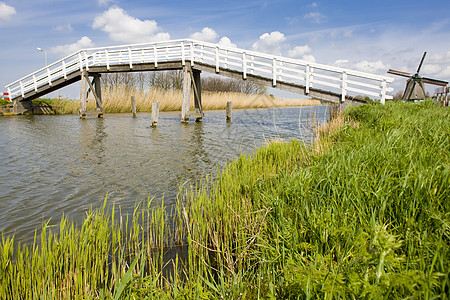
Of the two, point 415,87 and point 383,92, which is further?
point 415,87

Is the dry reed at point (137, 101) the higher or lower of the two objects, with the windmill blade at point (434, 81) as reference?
lower

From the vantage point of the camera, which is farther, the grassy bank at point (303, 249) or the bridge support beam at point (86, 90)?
the bridge support beam at point (86, 90)

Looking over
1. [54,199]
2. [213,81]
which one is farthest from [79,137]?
[213,81]

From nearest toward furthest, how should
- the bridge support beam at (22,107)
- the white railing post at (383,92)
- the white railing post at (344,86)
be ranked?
the white railing post at (383,92) → the white railing post at (344,86) → the bridge support beam at (22,107)

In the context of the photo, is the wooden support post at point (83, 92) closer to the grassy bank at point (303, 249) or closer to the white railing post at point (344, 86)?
the white railing post at point (344, 86)

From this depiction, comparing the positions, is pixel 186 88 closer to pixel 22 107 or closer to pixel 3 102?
pixel 22 107

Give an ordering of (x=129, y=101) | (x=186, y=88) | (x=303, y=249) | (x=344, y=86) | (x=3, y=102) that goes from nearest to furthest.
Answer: (x=303, y=249) < (x=344, y=86) < (x=186, y=88) < (x=3, y=102) < (x=129, y=101)

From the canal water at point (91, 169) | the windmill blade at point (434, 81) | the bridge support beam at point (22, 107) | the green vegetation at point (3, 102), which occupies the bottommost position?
the canal water at point (91, 169)

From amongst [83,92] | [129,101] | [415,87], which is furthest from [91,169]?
[415,87]

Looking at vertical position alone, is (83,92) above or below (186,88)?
above

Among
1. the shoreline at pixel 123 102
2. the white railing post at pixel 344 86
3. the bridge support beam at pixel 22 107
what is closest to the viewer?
the white railing post at pixel 344 86

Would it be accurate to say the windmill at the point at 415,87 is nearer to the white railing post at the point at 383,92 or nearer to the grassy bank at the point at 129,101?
the grassy bank at the point at 129,101

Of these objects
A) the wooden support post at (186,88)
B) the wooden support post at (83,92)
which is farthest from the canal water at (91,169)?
the wooden support post at (83,92)

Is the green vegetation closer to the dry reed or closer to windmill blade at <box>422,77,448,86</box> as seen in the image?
the dry reed
